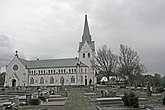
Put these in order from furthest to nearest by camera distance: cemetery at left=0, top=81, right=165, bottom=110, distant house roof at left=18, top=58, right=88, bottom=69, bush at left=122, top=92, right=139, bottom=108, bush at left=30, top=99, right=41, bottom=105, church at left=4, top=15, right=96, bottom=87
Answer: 1. distant house roof at left=18, top=58, right=88, bottom=69
2. church at left=4, top=15, right=96, bottom=87
3. bush at left=30, top=99, right=41, bottom=105
4. cemetery at left=0, top=81, right=165, bottom=110
5. bush at left=122, top=92, right=139, bottom=108

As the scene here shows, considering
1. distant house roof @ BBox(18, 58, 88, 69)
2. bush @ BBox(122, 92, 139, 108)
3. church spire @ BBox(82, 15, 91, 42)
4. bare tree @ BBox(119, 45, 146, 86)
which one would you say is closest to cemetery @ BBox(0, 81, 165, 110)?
bush @ BBox(122, 92, 139, 108)

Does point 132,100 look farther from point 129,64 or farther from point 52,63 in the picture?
point 52,63

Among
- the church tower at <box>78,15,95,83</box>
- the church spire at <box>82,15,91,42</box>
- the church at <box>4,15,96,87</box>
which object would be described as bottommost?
the church at <box>4,15,96,87</box>

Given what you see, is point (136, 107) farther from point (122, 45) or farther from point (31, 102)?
point (122, 45)

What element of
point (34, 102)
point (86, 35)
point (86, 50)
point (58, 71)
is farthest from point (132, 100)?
point (86, 35)

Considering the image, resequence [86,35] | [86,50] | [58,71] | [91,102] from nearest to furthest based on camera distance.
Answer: [91,102], [86,50], [58,71], [86,35]

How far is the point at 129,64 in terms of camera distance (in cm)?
5559

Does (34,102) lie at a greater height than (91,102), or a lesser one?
greater

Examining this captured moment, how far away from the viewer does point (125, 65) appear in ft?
182

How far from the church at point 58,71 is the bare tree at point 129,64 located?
31.4 meters

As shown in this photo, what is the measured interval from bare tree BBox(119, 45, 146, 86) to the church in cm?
3138

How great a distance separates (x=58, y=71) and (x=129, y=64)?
42.1m

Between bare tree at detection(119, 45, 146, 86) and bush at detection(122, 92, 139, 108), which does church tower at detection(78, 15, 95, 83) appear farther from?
bush at detection(122, 92, 139, 108)

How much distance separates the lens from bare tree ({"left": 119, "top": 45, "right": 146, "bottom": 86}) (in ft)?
180
